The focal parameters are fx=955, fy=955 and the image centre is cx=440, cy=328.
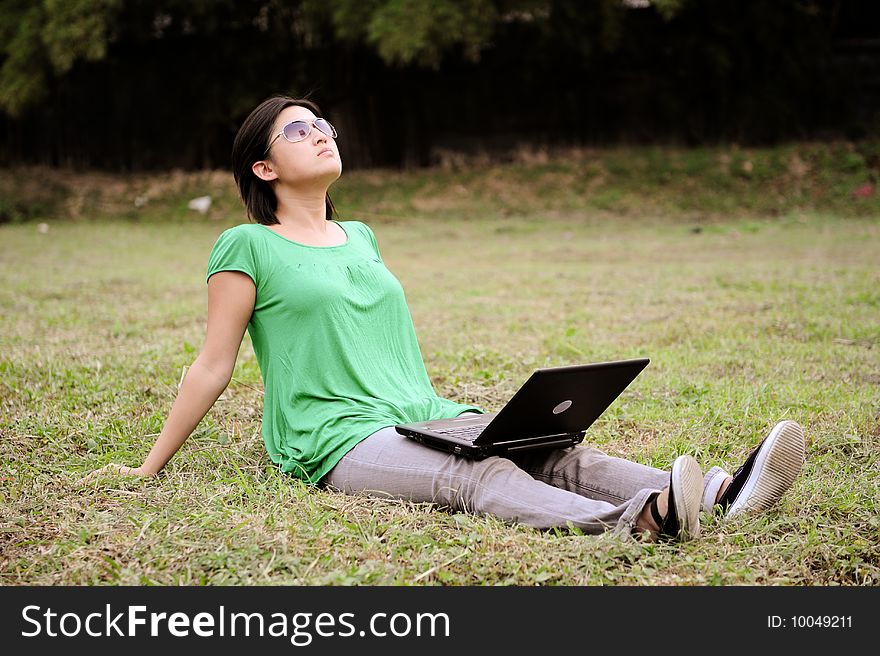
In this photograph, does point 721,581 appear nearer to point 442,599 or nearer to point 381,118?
point 442,599

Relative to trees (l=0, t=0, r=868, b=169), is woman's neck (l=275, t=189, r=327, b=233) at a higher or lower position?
lower

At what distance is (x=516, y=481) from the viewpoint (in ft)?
8.31

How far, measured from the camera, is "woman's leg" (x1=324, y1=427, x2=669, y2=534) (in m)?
2.42

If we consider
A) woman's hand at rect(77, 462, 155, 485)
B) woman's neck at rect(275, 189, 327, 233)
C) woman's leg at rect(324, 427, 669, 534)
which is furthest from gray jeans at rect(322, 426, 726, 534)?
woman's neck at rect(275, 189, 327, 233)

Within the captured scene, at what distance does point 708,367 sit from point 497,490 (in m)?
2.50

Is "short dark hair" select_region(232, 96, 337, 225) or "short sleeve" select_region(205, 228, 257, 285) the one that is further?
"short dark hair" select_region(232, 96, 337, 225)

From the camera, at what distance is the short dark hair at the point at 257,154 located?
3.00 meters

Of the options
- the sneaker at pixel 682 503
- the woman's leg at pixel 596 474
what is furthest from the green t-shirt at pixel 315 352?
the sneaker at pixel 682 503

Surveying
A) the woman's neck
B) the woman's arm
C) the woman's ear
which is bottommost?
the woman's arm

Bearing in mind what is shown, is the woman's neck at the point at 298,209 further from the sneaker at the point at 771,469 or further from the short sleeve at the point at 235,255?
the sneaker at the point at 771,469

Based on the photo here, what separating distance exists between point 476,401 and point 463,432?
5.11 feet

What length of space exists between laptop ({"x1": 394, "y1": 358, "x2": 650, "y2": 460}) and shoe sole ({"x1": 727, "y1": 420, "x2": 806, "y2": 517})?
0.39 m

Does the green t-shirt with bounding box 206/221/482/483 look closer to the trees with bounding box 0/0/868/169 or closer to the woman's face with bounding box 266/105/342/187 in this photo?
the woman's face with bounding box 266/105/342/187

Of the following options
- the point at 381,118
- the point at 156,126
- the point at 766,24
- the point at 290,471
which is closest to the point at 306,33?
the point at 381,118
